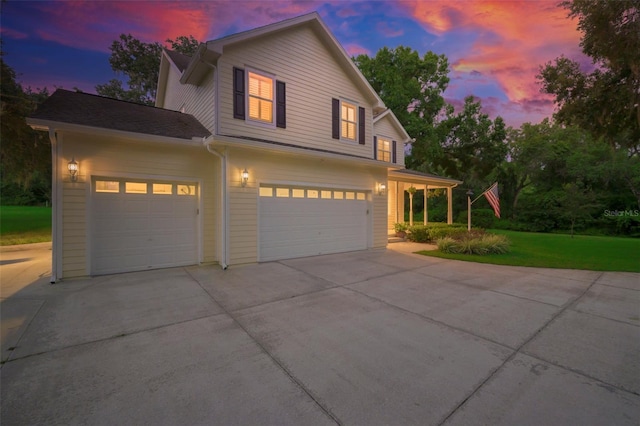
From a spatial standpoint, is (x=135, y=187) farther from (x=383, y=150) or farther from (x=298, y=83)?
(x=383, y=150)

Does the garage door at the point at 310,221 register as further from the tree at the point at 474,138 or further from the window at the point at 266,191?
the tree at the point at 474,138

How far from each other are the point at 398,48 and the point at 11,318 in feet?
79.9

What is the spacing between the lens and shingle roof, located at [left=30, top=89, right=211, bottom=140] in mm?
5773

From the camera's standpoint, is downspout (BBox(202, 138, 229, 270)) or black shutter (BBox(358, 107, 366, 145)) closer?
downspout (BBox(202, 138, 229, 270))

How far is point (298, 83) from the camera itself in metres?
8.64

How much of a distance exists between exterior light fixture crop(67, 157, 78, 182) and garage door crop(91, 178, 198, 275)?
0.36 m

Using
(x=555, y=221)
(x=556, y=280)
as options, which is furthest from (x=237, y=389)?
(x=555, y=221)

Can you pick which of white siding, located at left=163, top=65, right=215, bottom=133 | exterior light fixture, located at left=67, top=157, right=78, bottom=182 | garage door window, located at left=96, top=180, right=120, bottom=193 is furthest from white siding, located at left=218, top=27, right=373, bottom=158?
exterior light fixture, located at left=67, top=157, right=78, bottom=182

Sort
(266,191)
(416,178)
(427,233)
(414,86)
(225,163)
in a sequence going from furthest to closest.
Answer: (414,86) < (416,178) < (427,233) < (266,191) < (225,163)

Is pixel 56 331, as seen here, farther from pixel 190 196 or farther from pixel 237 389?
pixel 190 196

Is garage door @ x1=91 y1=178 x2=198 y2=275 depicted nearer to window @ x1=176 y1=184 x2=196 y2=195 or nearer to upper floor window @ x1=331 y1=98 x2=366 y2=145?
window @ x1=176 y1=184 x2=196 y2=195

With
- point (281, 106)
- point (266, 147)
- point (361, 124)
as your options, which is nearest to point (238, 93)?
point (281, 106)

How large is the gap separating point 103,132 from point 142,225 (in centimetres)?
222

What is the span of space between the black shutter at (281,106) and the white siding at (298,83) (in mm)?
144
